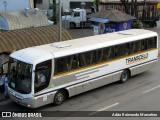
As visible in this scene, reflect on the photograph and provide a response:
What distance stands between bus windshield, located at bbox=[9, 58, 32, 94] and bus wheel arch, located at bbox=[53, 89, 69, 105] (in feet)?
4.86

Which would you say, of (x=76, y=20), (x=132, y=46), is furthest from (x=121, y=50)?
(x=76, y=20)

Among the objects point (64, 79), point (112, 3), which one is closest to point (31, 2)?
point (112, 3)

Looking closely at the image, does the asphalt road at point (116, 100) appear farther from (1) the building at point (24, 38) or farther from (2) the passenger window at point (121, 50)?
(1) the building at point (24, 38)

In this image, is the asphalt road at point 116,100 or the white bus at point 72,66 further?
the asphalt road at point 116,100

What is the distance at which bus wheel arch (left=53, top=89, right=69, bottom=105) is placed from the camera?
14.6m

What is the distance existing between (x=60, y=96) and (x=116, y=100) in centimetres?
260

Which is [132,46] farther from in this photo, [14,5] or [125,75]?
[14,5]

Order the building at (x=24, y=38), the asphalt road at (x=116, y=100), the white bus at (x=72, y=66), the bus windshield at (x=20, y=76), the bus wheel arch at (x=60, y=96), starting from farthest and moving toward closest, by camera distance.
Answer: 1. the building at (x=24, y=38)
2. the bus wheel arch at (x=60, y=96)
3. the asphalt road at (x=116, y=100)
4. the white bus at (x=72, y=66)
5. the bus windshield at (x=20, y=76)

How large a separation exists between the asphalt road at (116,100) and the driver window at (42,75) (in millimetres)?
1235

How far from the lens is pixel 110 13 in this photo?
26047 mm

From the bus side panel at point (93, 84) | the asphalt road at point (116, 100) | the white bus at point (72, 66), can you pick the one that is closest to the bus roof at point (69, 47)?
the white bus at point (72, 66)

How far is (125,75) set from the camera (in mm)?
18031

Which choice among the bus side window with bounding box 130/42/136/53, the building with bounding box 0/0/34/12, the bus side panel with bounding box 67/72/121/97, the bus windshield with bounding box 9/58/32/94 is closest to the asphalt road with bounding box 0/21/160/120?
the bus side panel with bounding box 67/72/121/97

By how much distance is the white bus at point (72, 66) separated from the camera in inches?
540
